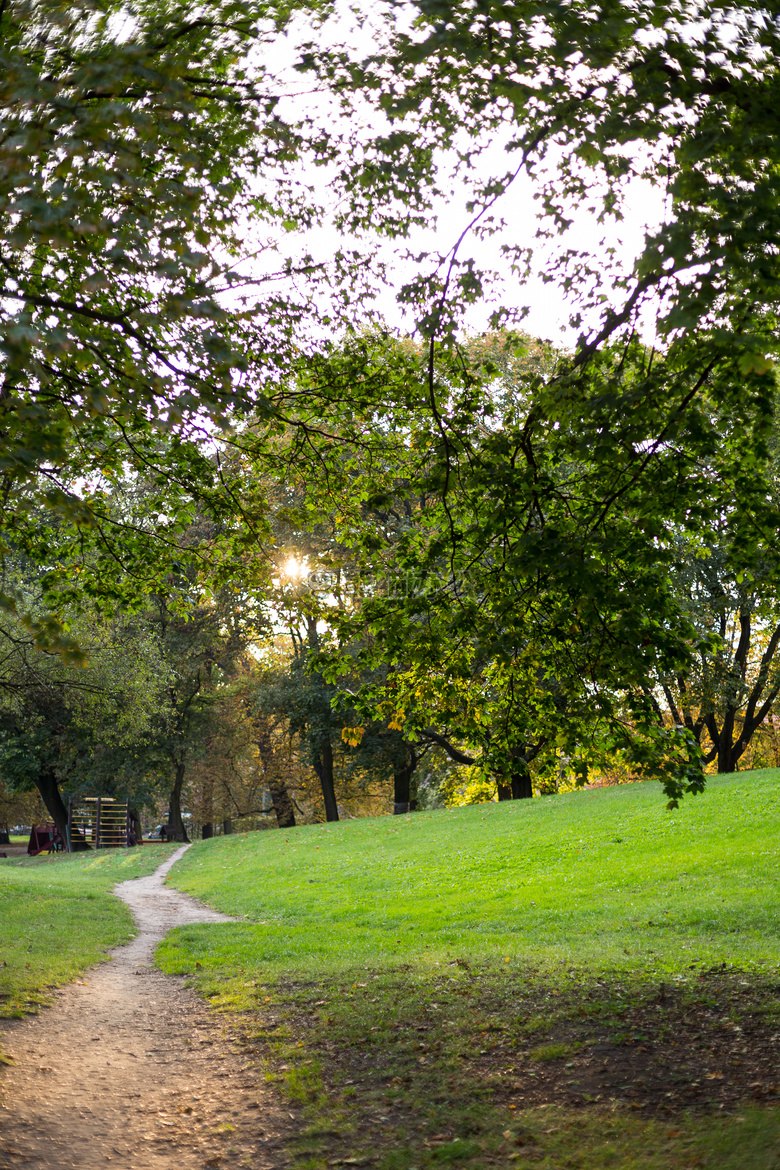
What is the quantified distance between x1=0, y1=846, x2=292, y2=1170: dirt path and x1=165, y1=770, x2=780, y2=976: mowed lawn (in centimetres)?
272

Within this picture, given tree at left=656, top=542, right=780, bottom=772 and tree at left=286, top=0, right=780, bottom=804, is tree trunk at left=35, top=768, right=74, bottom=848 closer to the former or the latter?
tree at left=656, top=542, right=780, bottom=772

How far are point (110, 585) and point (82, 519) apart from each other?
599cm

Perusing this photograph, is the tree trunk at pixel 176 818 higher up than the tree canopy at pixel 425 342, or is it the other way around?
the tree canopy at pixel 425 342

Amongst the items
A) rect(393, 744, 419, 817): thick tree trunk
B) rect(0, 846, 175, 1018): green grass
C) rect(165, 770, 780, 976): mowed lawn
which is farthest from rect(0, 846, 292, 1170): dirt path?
rect(393, 744, 419, 817): thick tree trunk

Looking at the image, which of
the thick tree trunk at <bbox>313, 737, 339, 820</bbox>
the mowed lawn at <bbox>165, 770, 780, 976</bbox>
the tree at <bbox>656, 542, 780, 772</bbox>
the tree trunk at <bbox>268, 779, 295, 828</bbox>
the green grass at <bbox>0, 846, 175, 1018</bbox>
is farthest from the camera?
the tree trunk at <bbox>268, 779, 295, 828</bbox>

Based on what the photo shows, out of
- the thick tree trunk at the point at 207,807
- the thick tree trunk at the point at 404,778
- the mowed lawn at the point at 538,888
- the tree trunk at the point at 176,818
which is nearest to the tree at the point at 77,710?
the tree trunk at the point at 176,818

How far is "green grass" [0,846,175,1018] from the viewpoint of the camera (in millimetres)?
9289

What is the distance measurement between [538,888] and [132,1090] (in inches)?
417

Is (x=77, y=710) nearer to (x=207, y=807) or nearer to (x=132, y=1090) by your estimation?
(x=132, y=1090)

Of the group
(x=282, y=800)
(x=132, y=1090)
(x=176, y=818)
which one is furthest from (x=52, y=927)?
(x=282, y=800)

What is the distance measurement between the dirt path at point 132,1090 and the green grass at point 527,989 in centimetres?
32

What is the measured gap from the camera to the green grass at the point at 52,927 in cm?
929

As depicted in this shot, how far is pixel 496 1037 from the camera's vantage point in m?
7.23

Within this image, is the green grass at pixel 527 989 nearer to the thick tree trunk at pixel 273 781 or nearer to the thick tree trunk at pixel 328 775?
the thick tree trunk at pixel 328 775
